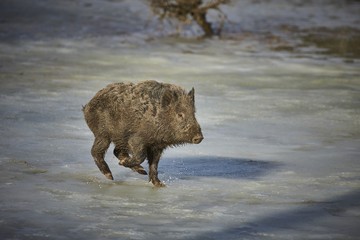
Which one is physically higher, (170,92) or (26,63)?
(170,92)

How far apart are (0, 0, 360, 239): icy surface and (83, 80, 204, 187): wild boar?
41 cm

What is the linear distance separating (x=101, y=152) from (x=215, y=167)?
5.01 ft

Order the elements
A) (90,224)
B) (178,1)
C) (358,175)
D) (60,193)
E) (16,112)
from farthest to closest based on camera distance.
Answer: (178,1) → (16,112) → (358,175) → (60,193) → (90,224)

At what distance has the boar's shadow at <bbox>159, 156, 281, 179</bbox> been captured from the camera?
988 cm

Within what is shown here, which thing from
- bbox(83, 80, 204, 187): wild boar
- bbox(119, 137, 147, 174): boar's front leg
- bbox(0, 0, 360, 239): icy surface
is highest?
bbox(83, 80, 204, 187): wild boar

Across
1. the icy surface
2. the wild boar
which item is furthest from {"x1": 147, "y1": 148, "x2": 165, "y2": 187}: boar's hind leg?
the icy surface

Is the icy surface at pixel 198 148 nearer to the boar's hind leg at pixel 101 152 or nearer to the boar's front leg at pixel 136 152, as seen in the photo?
the boar's hind leg at pixel 101 152

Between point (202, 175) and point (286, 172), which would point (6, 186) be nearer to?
point (202, 175)

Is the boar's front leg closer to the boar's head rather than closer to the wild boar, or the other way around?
the wild boar

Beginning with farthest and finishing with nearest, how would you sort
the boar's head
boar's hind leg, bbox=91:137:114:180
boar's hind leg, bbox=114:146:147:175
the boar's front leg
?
boar's hind leg, bbox=114:146:147:175
boar's hind leg, bbox=91:137:114:180
the boar's front leg
the boar's head

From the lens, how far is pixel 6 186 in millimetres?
9000

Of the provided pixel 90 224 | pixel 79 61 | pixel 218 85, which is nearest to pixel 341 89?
pixel 218 85

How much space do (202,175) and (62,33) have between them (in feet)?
48.2

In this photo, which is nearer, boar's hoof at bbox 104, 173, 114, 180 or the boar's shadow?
boar's hoof at bbox 104, 173, 114, 180
